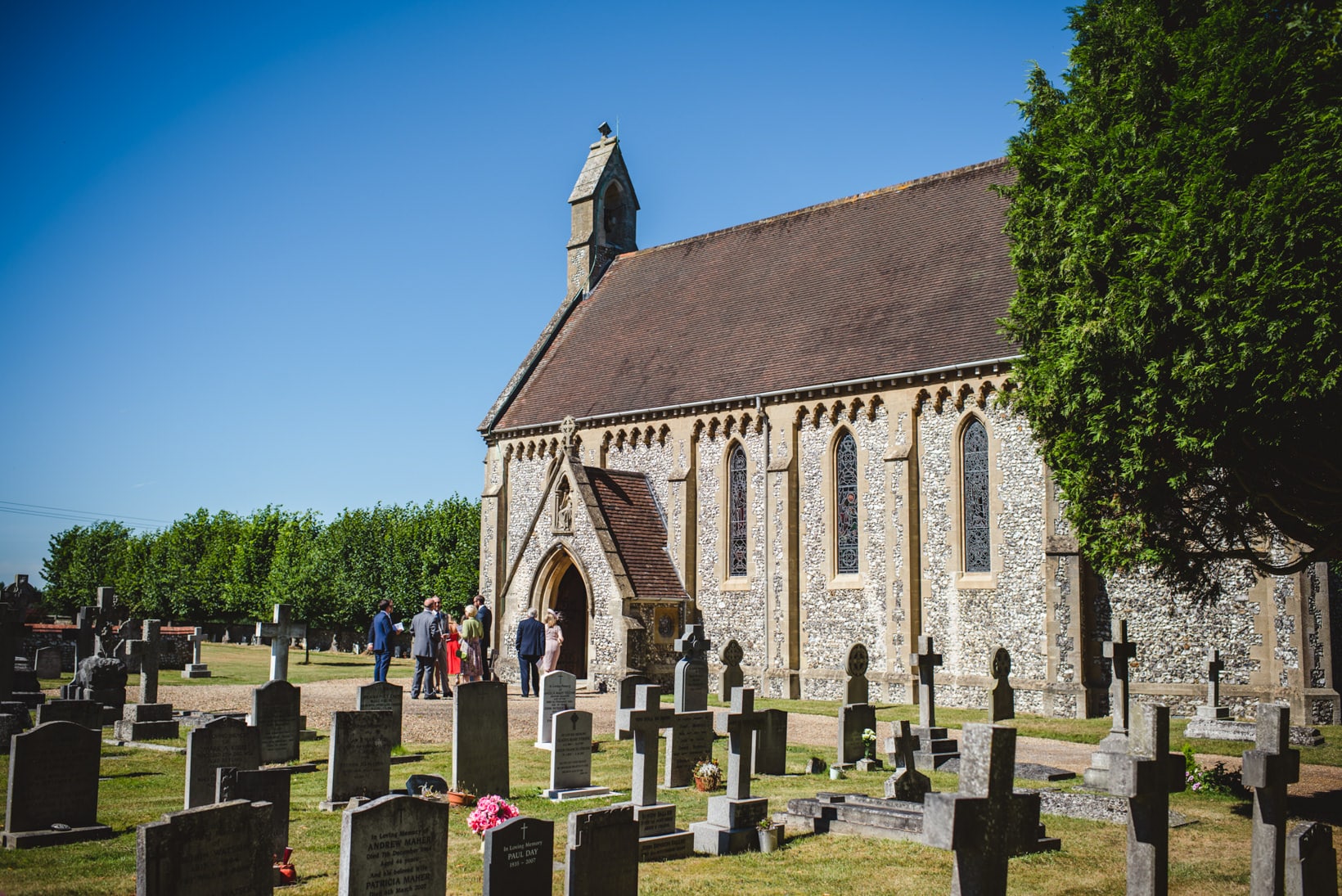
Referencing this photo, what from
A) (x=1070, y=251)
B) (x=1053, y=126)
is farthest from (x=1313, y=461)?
(x=1053, y=126)

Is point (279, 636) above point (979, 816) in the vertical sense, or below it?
above

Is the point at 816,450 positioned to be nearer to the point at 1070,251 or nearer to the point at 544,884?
the point at 1070,251

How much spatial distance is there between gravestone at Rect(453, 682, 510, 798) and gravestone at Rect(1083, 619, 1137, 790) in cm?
708

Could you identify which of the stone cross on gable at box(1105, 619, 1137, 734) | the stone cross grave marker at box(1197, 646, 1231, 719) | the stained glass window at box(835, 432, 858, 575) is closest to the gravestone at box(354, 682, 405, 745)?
the stone cross on gable at box(1105, 619, 1137, 734)

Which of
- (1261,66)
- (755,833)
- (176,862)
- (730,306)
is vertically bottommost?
(755,833)

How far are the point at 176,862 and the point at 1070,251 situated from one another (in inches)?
474

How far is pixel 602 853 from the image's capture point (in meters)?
7.62

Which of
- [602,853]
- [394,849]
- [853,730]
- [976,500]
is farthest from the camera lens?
[976,500]

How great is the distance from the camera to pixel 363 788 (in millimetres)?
11445

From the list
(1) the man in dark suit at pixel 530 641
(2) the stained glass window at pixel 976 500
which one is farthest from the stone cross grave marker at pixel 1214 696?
(1) the man in dark suit at pixel 530 641

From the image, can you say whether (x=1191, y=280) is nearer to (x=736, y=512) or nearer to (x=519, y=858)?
(x=519, y=858)

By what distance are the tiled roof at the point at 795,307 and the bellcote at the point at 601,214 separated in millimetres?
1169

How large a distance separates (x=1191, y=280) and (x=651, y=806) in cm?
802

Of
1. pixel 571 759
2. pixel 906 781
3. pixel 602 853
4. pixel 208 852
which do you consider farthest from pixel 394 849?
pixel 906 781
